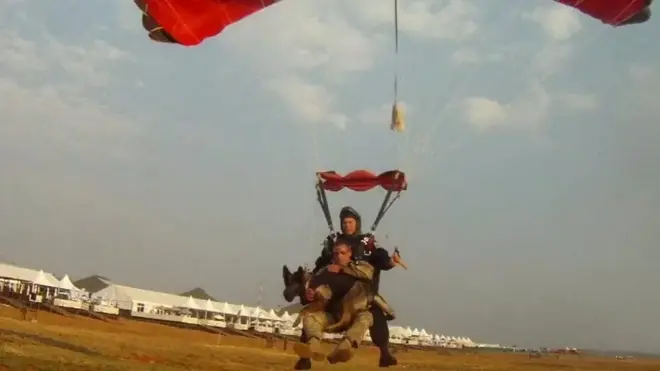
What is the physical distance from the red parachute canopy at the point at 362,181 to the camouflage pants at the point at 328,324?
189 cm

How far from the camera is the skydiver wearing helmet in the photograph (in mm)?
10242

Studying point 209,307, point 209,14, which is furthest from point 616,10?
point 209,307

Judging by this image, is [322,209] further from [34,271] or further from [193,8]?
[34,271]

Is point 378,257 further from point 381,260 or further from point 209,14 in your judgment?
point 209,14

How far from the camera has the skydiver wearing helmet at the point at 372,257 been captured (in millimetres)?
10242

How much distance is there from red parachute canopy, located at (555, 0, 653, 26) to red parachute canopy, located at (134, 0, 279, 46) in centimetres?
479

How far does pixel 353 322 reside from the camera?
999 centimetres

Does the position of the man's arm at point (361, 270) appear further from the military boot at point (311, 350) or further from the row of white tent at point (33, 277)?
the row of white tent at point (33, 277)

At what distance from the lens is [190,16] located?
38.6 feet

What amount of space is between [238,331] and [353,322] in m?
48.4

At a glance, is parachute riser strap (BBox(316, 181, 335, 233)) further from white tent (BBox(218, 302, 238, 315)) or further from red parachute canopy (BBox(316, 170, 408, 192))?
white tent (BBox(218, 302, 238, 315))

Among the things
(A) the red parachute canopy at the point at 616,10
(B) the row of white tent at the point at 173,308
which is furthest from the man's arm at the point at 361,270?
(B) the row of white tent at the point at 173,308

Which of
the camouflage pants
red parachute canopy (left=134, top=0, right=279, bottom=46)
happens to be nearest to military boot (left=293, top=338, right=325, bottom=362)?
the camouflage pants

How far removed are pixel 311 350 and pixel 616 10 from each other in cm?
686
